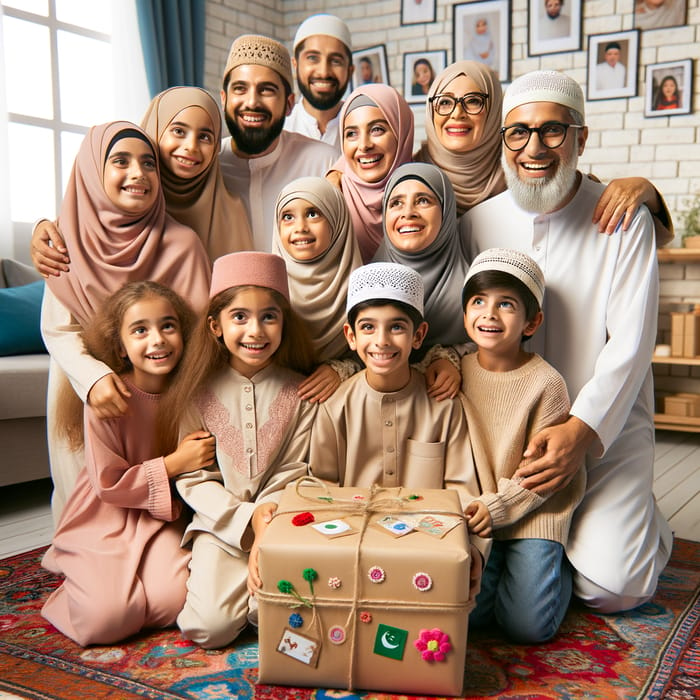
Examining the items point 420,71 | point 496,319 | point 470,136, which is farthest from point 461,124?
point 420,71

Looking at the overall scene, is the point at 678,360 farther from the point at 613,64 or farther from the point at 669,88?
the point at 613,64

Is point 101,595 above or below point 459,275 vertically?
below

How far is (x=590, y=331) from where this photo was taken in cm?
249

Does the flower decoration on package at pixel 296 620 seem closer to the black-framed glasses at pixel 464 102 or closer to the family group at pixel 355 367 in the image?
the family group at pixel 355 367

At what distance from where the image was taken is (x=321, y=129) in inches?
146

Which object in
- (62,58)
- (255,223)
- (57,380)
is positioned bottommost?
(57,380)

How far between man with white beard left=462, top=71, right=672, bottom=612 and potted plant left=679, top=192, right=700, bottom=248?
A: 2.87m

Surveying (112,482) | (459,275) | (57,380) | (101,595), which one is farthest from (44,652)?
(459,275)

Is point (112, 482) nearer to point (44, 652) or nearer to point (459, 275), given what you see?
point (44, 652)

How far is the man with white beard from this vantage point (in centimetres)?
230

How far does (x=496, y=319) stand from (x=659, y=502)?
2.01 meters

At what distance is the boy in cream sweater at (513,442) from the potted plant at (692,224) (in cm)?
332

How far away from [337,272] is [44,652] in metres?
1.32

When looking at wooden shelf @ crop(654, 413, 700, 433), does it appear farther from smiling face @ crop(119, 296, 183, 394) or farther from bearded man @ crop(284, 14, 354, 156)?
smiling face @ crop(119, 296, 183, 394)
